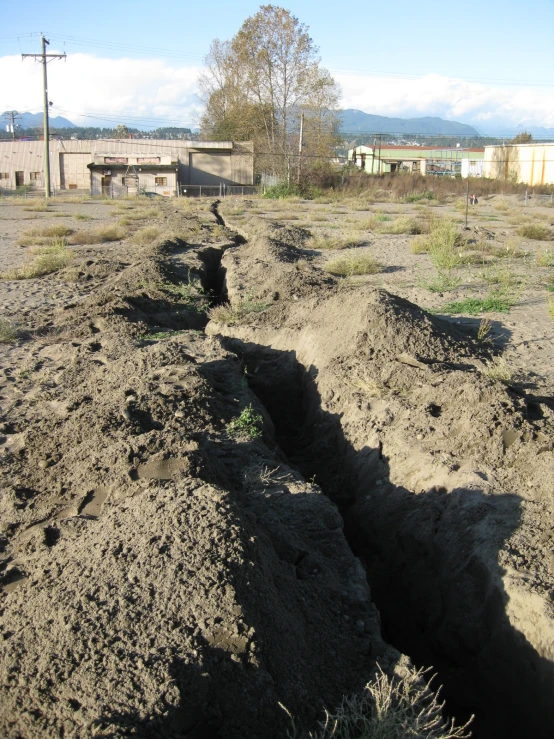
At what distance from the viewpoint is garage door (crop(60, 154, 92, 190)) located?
174 ft

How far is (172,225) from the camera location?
20641mm

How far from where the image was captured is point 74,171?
53.3 metres

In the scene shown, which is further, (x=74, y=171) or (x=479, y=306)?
(x=74, y=171)

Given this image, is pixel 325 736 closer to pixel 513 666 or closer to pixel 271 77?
pixel 513 666

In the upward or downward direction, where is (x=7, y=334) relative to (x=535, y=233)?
downward

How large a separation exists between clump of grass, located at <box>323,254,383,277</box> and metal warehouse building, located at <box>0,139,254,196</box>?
33.6 metres

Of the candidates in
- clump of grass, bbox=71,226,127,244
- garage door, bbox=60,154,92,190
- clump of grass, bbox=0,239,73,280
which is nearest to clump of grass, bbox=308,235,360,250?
clump of grass, bbox=0,239,73,280

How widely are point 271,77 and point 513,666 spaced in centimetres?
5201

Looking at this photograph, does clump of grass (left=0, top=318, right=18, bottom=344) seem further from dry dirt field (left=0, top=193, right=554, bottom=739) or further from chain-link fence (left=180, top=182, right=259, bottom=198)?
chain-link fence (left=180, top=182, right=259, bottom=198)

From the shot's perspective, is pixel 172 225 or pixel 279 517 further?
pixel 172 225

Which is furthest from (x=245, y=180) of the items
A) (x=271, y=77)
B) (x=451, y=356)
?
(x=451, y=356)

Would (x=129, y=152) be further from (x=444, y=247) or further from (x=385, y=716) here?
(x=385, y=716)

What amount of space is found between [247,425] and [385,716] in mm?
3156

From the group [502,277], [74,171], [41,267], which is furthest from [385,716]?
[74,171]
